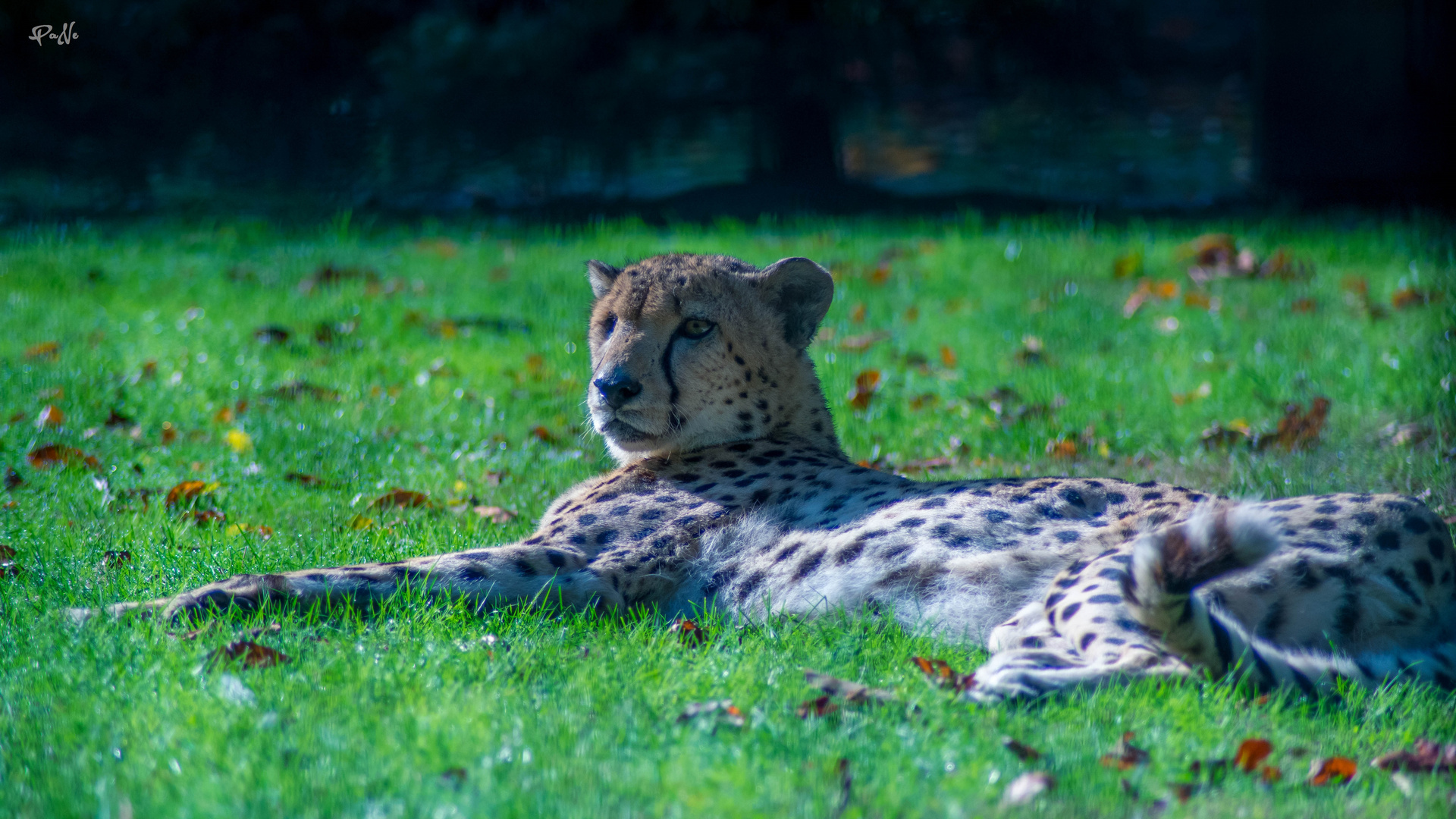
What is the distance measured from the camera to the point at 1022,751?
8.73 feet

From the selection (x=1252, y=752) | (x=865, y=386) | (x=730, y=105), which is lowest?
(x=1252, y=752)

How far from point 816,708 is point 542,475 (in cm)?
305

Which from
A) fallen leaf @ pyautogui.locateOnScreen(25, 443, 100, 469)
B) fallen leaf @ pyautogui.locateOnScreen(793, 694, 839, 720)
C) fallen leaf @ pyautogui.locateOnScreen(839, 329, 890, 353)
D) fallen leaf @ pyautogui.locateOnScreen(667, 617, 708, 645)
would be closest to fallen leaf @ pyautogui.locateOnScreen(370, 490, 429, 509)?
fallen leaf @ pyautogui.locateOnScreen(25, 443, 100, 469)

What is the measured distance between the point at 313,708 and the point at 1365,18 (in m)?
14.1

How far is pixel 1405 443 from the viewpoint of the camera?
19.8 ft

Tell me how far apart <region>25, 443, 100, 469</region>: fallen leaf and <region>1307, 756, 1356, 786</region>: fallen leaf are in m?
4.85

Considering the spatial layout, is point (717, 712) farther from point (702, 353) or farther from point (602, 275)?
point (602, 275)

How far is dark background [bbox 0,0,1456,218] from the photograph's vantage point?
45.0ft

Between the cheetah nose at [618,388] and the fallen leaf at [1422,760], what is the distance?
2.54m

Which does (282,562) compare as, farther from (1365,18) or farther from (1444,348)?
(1365,18)

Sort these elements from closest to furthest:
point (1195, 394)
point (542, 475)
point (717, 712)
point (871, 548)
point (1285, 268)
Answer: point (717, 712) → point (871, 548) → point (542, 475) → point (1195, 394) → point (1285, 268)

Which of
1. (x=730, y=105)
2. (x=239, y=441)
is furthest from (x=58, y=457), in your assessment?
(x=730, y=105)

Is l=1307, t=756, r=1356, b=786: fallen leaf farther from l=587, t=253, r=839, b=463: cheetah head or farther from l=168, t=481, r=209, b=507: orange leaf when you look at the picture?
l=168, t=481, r=209, b=507: orange leaf

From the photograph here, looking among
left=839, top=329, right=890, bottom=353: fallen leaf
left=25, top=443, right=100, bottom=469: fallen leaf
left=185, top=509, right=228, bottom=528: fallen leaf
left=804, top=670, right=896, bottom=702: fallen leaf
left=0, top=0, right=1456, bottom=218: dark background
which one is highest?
left=0, top=0, right=1456, bottom=218: dark background
